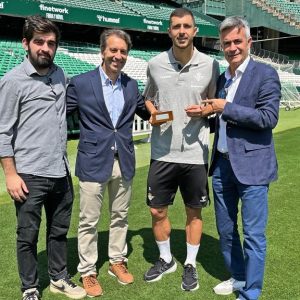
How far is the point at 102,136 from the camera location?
3.22m

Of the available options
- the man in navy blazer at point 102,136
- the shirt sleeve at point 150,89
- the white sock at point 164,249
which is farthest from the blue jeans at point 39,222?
the shirt sleeve at point 150,89

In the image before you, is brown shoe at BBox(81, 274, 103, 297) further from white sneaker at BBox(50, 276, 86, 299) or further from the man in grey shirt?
the man in grey shirt

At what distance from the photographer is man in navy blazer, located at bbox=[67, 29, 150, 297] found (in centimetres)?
319

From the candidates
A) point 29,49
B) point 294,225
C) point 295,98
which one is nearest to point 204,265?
point 294,225

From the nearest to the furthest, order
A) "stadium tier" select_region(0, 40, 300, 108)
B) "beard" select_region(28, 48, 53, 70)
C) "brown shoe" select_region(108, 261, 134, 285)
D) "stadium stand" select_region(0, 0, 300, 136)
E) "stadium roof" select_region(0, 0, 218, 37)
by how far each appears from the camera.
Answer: "beard" select_region(28, 48, 53, 70), "brown shoe" select_region(108, 261, 134, 285), "stadium tier" select_region(0, 40, 300, 108), "stadium stand" select_region(0, 0, 300, 136), "stadium roof" select_region(0, 0, 218, 37)

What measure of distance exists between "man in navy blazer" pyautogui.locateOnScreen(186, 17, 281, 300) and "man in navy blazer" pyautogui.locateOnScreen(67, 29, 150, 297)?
669 millimetres

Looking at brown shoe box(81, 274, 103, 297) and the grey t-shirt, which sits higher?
the grey t-shirt

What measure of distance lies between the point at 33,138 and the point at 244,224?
1.63 meters

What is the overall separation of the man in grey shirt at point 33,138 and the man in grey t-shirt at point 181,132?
75 centimetres

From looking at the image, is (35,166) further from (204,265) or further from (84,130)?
(204,265)

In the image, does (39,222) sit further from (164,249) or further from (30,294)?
(164,249)

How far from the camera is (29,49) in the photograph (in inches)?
114

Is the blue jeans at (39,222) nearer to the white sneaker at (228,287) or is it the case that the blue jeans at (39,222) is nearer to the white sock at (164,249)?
the white sock at (164,249)

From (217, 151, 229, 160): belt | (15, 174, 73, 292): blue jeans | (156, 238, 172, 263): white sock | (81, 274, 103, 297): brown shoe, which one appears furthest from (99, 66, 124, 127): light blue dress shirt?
(81, 274, 103, 297): brown shoe
